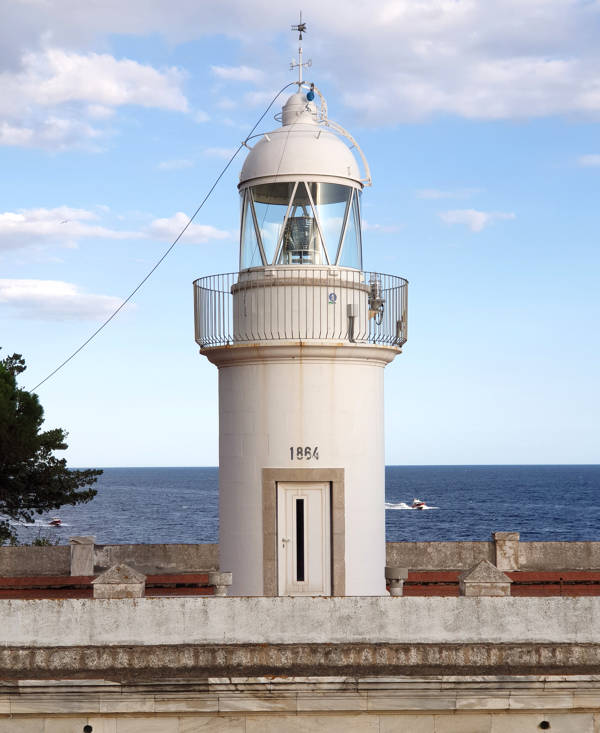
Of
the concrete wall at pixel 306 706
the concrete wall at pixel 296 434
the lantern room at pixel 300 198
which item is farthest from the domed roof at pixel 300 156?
the concrete wall at pixel 306 706

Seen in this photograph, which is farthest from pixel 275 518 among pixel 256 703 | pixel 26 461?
pixel 26 461

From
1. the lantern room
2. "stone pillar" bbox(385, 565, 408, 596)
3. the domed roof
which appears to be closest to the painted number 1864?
"stone pillar" bbox(385, 565, 408, 596)

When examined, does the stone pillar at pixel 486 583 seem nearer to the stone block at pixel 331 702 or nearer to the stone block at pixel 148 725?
the stone block at pixel 331 702

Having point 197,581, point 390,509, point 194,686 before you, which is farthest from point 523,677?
point 390,509

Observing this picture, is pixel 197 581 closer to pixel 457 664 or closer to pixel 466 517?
pixel 457 664

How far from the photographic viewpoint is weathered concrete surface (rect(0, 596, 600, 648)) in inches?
405

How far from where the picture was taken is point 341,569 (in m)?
12.1

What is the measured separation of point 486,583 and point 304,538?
2.66 meters

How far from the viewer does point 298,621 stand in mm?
10336

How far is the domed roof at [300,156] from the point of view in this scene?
12.4 meters

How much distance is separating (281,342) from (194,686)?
4525 millimetres

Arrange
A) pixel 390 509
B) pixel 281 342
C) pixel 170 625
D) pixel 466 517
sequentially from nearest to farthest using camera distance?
pixel 170 625 → pixel 281 342 → pixel 466 517 → pixel 390 509

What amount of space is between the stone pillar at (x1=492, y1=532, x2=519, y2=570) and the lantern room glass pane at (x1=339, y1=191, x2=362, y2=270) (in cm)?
677

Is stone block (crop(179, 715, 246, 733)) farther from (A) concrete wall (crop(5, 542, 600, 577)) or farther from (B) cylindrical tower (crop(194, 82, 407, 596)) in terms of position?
(A) concrete wall (crop(5, 542, 600, 577))
